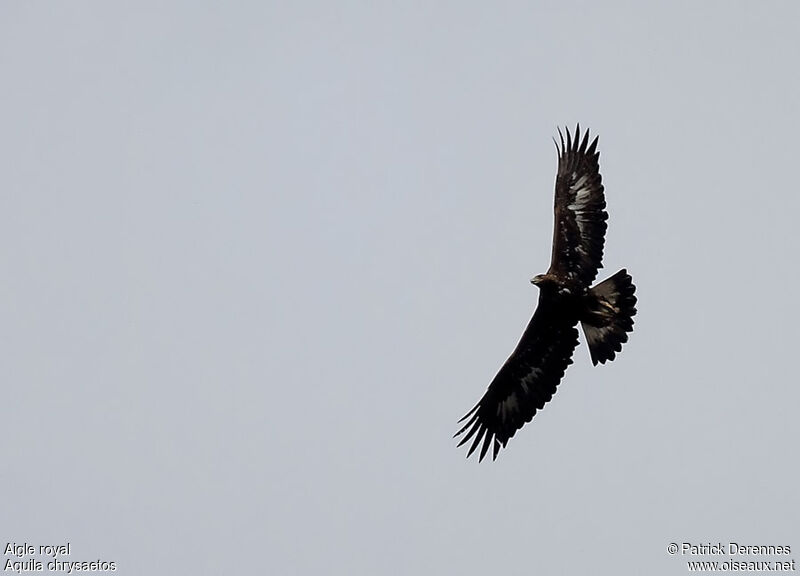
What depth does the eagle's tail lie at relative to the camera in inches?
810

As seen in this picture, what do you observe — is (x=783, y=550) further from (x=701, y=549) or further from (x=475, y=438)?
(x=475, y=438)

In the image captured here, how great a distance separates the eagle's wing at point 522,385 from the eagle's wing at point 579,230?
92cm

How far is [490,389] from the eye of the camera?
851 inches

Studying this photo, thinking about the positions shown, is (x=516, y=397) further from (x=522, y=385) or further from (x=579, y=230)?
(x=579, y=230)

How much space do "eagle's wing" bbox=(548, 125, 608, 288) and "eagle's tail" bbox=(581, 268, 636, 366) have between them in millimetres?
331

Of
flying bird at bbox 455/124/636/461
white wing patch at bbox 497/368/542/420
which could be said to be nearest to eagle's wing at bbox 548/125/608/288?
flying bird at bbox 455/124/636/461

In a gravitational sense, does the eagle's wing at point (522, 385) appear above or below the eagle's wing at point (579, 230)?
below

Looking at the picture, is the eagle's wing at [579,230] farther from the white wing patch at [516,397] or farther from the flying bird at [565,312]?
the white wing patch at [516,397]

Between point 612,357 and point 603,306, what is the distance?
33.9 inches

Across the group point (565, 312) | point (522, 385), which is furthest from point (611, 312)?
point (522, 385)

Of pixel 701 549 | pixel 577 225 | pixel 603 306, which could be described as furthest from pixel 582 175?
pixel 701 549

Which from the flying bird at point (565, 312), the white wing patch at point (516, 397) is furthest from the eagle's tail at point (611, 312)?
the white wing patch at point (516, 397)

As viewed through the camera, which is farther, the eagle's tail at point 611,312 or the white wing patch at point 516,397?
the white wing patch at point 516,397

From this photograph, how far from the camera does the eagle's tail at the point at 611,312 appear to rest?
20.6 meters
